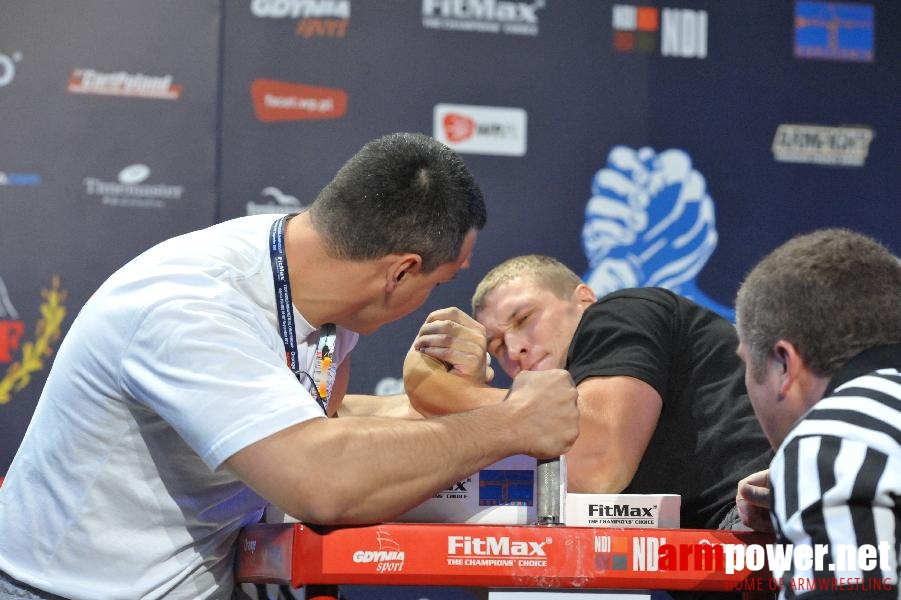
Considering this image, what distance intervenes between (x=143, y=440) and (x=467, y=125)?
279 centimetres

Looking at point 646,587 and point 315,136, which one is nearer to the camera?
point 646,587

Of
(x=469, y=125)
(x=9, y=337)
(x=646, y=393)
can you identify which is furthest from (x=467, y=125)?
(x=646, y=393)

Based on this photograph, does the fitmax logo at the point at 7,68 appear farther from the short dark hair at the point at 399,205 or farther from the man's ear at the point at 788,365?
the man's ear at the point at 788,365

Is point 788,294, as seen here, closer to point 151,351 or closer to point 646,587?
point 646,587

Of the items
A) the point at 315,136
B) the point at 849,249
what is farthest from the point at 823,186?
the point at 849,249

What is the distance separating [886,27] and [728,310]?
1460 mm

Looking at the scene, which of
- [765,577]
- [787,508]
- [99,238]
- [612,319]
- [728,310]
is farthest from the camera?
[728,310]

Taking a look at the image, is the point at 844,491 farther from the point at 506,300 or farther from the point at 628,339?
the point at 506,300

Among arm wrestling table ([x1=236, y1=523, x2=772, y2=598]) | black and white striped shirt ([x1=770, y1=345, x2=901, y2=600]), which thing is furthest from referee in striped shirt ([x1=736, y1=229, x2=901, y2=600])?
arm wrestling table ([x1=236, y1=523, x2=772, y2=598])

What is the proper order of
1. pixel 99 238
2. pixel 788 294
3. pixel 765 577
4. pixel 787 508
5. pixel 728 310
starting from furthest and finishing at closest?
pixel 728 310 < pixel 99 238 < pixel 765 577 < pixel 788 294 < pixel 787 508

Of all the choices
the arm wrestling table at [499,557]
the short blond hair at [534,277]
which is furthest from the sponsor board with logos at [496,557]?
the short blond hair at [534,277]

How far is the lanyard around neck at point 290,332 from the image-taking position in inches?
66.8

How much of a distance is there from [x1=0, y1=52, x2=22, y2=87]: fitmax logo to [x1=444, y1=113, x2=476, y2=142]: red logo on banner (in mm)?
1653

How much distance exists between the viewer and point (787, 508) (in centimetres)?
119
